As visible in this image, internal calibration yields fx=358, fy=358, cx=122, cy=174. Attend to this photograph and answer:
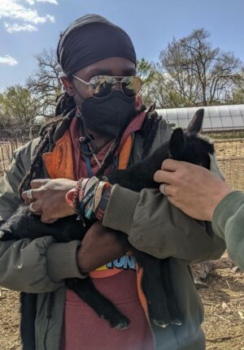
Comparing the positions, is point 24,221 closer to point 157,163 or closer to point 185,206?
point 157,163

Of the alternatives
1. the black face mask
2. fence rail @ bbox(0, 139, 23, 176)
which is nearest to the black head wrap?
the black face mask

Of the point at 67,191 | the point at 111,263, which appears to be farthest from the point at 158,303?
the point at 67,191

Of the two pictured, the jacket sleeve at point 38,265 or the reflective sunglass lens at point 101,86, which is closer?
the jacket sleeve at point 38,265

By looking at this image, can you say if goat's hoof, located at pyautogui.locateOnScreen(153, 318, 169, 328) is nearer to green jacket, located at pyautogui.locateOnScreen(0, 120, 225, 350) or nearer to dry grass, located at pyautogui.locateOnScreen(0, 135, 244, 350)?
green jacket, located at pyautogui.locateOnScreen(0, 120, 225, 350)

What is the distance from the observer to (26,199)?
2.16m

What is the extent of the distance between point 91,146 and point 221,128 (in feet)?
111

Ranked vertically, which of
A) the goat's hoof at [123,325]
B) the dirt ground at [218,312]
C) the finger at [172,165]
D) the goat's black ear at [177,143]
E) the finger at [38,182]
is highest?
the goat's black ear at [177,143]

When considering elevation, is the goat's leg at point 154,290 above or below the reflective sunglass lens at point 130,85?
below

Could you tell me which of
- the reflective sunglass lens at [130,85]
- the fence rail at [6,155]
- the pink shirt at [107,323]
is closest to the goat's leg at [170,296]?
the pink shirt at [107,323]

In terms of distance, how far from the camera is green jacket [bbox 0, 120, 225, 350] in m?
1.77

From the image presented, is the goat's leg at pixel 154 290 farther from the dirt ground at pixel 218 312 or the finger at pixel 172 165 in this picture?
the dirt ground at pixel 218 312

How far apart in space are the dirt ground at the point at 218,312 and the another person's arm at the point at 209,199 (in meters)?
2.91

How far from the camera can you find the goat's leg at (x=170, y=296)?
77.5 inches

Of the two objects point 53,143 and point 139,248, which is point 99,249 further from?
point 53,143
